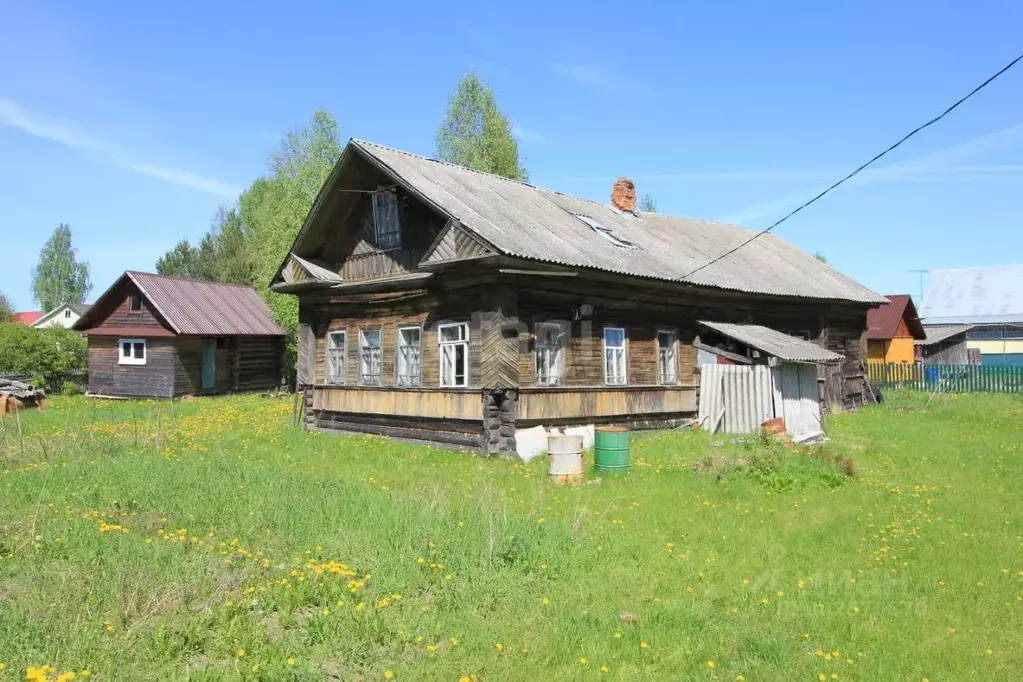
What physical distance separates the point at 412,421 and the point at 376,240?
14.1ft

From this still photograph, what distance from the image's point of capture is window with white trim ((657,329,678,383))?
17.7 metres

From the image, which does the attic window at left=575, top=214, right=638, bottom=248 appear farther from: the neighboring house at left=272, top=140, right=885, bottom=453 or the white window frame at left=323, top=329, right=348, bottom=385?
the white window frame at left=323, top=329, right=348, bottom=385

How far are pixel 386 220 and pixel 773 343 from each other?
367 inches

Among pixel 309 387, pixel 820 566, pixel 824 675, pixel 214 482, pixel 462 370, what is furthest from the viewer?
pixel 309 387

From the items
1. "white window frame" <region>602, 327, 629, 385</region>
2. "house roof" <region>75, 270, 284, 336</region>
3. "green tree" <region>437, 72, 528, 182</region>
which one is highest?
"green tree" <region>437, 72, 528, 182</region>

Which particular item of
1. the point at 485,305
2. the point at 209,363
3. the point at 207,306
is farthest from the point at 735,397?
the point at 207,306

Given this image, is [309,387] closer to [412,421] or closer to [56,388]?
[412,421]

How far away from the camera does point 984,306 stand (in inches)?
1977

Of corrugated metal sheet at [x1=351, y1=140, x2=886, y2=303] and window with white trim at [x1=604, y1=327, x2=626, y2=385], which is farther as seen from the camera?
window with white trim at [x1=604, y1=327, x2=626, y2=385]

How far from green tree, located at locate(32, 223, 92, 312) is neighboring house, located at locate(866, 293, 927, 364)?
75149 millimetres

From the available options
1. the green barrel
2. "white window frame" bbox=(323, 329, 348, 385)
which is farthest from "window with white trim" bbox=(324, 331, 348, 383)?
the green barrel

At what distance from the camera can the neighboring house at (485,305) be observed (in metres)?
14.1

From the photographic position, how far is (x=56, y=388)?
3262 cm

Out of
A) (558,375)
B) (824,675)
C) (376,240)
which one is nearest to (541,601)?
(824,675)
